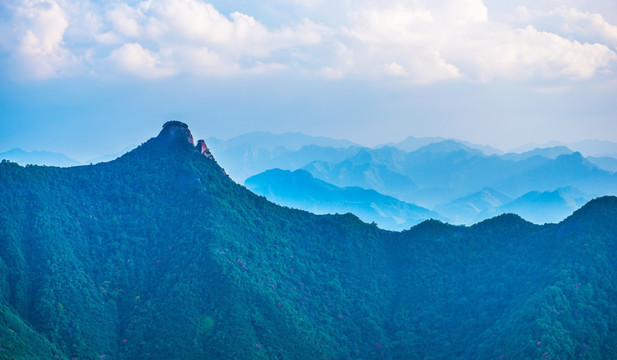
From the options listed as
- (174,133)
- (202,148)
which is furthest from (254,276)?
(174,133)

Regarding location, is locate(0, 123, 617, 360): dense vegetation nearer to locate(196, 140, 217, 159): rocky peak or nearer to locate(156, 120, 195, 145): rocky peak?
locate(156, 120, 195, 145): rocky peak

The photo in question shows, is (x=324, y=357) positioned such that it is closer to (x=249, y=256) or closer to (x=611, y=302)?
(x=249, y=256)

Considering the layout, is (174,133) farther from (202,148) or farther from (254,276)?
(254,276)

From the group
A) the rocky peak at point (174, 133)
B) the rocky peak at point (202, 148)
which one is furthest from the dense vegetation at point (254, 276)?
the rocky peak at point (202, 148)

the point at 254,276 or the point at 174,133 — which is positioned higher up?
the point at 174,133

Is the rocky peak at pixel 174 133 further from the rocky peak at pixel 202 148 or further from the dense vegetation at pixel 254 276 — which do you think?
the rocky peak at pixel 202 148

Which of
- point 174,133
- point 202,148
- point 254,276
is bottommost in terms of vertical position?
point 254,276
